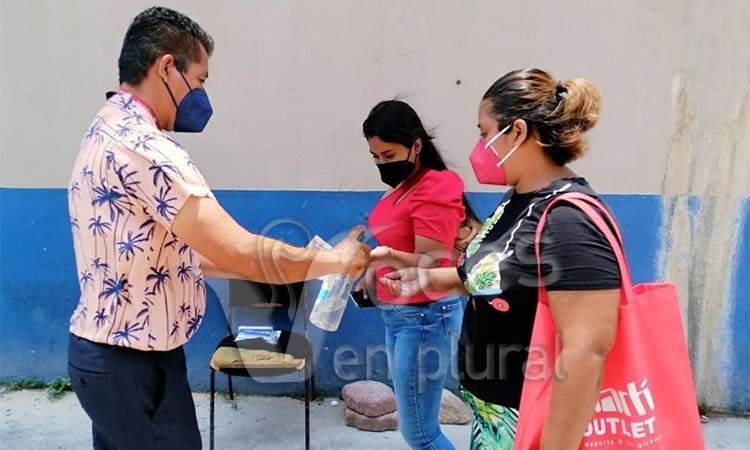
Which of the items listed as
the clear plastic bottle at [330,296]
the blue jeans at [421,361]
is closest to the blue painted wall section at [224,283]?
the clear plastic bottle at [330,296]

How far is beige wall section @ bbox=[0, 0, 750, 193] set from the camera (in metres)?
3.45

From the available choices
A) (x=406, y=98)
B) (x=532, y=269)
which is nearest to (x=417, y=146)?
(x=406, y=98)

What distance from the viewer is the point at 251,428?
3.56 metres

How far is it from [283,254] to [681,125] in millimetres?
2655

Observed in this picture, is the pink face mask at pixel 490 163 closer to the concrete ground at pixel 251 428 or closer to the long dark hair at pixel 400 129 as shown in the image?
the long dark hair at pixel 400 129

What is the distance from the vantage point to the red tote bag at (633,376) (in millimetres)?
1265

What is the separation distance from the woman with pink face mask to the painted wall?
197 cm

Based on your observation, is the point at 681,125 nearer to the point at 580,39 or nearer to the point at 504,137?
the point at 580,39

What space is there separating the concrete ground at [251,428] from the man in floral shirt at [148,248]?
174 centimetres

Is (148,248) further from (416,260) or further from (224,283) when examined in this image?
(224,283)

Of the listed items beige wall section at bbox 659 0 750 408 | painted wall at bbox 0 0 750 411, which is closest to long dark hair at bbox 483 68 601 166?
painted wall at bbox 0 0 750 411

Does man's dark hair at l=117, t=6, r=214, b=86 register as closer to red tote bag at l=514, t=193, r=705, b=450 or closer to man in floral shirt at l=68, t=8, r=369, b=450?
man in floral shirt at l=68, t=8, r=369, b=450

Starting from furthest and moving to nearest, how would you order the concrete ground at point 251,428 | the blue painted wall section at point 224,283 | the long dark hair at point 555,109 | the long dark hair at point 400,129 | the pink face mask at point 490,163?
the blue painted wall section at point 224,283 < the concrete ground at point 251,428 < the long dark hair at point 400,129 < the pink face mask at point 490,163 < the long dark hair at point 555,109

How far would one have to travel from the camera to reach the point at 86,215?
158 cm
